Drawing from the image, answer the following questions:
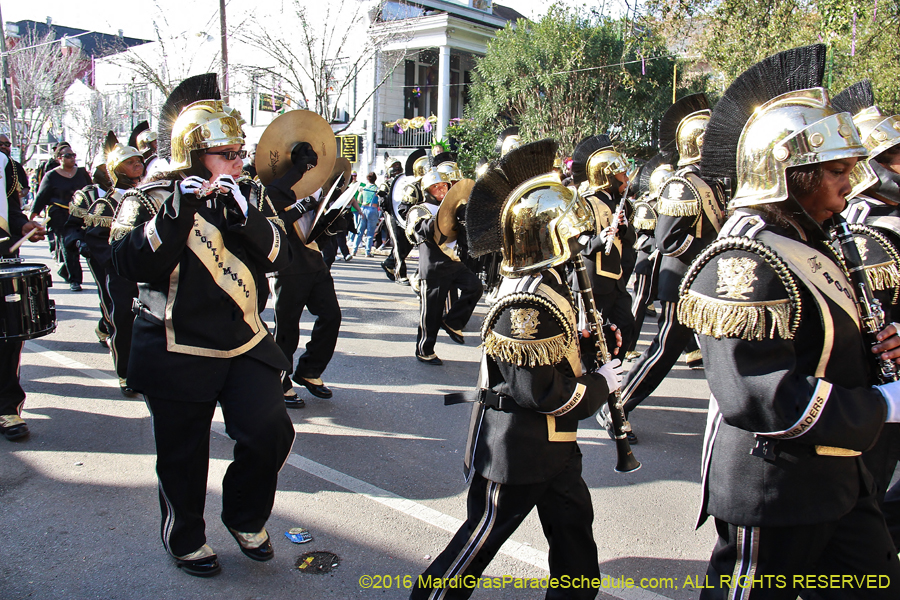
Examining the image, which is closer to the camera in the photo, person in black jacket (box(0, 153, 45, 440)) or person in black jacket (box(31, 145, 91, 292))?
person in black jacket (box(0, 153, 45, 440))

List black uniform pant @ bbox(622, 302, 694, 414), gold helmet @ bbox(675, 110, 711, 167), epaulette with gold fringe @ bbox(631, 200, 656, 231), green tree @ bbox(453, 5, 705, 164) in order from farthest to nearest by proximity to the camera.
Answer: green tree @ bbox(453, 5, 705, 164) < epaulette with gold fringe @ bbox(631, 200, 656, 231) < gold helmet @ bbox(675, 110, 711, 167) < black uniform pant @ bbox(622, 302, 694, 414)

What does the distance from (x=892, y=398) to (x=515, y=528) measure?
1355mm

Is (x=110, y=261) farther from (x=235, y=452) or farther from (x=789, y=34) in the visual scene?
(x=789, y=34)

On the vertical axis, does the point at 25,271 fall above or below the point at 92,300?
above

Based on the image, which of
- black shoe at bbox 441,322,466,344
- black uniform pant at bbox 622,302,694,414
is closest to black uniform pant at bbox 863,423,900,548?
black uniform pant at bbox 622,302,694,414

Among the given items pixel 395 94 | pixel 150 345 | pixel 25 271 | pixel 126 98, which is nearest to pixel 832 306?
pixel 150 345

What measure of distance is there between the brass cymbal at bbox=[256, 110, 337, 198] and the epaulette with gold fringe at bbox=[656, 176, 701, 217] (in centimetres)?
257

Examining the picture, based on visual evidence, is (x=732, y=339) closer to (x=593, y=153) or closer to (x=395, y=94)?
(x=593, y=153)

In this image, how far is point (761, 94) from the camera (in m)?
2.44

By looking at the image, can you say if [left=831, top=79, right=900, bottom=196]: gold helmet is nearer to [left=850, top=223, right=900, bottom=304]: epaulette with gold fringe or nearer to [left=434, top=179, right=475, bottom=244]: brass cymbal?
[left=850, top=223, right=900, bottom=304]: epaulette with gold fringe

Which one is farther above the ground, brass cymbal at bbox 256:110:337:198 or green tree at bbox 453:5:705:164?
green tree at bbox 453:5:705:164

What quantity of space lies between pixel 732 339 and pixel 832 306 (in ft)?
1.01

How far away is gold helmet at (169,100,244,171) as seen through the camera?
129 inches

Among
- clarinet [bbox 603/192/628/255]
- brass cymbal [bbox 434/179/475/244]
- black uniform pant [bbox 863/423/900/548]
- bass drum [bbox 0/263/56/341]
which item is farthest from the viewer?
brass cymbal [bbox 434/179/475/244]
